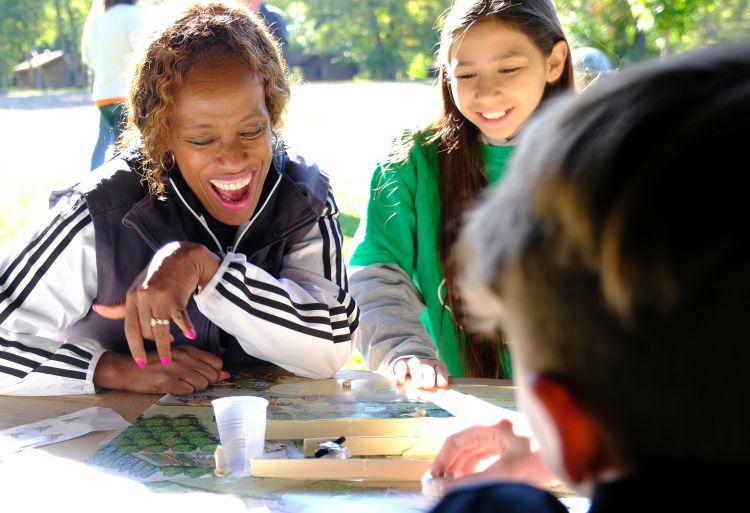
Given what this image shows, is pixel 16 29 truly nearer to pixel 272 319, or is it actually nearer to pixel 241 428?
pixel 272 319

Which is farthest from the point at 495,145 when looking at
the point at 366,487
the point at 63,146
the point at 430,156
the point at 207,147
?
the point at 63,146

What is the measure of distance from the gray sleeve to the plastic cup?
1.86 feet

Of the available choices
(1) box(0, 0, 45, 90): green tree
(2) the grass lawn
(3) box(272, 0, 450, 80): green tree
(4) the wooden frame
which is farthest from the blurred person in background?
(1) box(0, 0, 45, 90): green tree

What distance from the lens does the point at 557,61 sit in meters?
2.32

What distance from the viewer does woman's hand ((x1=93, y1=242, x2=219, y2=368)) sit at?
1.64 metres

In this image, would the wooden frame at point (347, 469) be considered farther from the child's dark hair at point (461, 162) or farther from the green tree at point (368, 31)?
the green tree at point (368, 31)

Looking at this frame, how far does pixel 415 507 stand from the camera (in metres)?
1.28

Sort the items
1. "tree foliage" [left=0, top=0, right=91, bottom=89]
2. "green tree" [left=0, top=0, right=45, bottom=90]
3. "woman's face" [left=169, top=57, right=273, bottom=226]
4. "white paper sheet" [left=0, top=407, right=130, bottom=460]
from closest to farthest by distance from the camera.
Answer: "white paper sheet" [left=0, top=407, right=130, bottom=460] < "woman's face" [left=169, top=57, right=273, bottom=226] < "green tree" [left=0, top=0, right=45, bottom=90] < "tree foliage" [left=0, top=0, right=91, bottom=89]

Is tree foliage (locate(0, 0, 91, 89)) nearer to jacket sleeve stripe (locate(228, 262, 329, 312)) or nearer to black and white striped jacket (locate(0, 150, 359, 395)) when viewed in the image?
black and white striped jacket (locate(0, 150, 359, 395))

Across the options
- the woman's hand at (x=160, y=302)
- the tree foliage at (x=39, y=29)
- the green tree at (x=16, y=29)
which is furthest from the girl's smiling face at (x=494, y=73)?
the green tree at (x=16, y=29)

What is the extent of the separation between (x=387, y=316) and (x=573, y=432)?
5.13 feet

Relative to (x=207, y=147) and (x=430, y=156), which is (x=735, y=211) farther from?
(x=430, y=156)

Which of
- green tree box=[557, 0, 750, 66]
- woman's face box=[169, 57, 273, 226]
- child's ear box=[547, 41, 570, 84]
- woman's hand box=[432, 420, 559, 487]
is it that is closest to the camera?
woman's hand box=[432, 420, 559, 487]

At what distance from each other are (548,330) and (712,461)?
12cm
